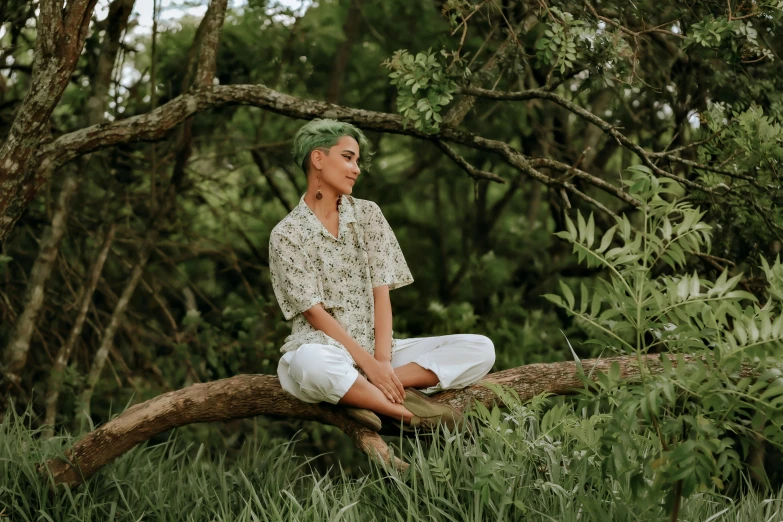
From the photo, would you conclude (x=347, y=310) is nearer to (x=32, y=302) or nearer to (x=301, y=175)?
(x=32, y=302)

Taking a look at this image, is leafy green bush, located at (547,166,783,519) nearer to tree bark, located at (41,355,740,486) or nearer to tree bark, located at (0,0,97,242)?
tree bark, located at (41,355,740,486)

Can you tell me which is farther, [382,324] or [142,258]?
→ [142,258]

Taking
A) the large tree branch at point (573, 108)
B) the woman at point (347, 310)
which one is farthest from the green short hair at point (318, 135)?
the large tree branch at point (573, 108)

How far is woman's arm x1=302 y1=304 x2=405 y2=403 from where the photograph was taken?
373cm

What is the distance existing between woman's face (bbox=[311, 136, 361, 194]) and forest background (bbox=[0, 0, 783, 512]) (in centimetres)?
31

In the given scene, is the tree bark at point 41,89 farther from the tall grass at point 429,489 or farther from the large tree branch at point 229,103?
A: the tall grass at point 429,489

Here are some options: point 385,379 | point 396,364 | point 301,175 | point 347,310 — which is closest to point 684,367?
point 385,379

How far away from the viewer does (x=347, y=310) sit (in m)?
4.04

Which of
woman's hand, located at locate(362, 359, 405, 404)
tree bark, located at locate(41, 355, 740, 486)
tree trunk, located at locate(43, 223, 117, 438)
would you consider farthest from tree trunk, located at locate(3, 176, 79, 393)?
woman's hand, located at locate(362, 359, 405, 404)

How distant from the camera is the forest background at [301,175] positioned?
13.6 ft

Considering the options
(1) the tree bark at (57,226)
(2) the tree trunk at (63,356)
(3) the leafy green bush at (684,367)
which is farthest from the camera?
(2) the tree trunk at (63,356)

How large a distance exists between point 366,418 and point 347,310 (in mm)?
625

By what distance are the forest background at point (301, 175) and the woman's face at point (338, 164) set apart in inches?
12.4

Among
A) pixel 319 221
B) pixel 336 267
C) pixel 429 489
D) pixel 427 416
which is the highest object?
pixel 319 221
